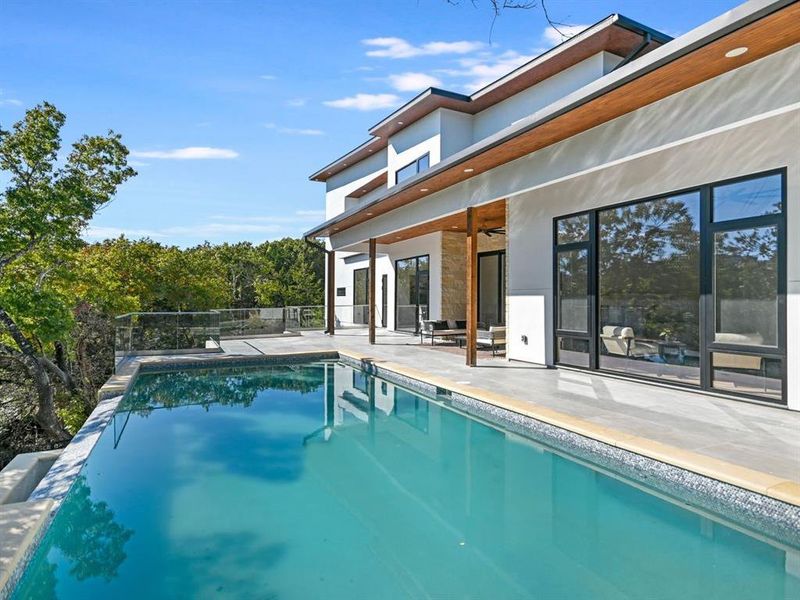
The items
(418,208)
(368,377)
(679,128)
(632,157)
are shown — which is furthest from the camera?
(418,208)

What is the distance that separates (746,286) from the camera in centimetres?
585

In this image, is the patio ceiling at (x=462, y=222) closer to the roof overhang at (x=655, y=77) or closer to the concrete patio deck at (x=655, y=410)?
the roof overhang at (x=655, y=77)

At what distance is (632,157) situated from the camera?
588cm

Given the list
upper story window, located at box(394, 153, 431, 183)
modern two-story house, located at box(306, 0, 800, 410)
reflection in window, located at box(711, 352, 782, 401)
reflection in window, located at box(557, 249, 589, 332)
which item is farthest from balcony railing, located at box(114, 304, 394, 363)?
reflection in window, located at box(711, 352, 782, 401)

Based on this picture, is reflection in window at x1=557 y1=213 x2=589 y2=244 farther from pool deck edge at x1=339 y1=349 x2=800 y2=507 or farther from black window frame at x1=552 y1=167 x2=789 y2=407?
pool deck edge at x1=339 y1=349 x2=800 y2=507

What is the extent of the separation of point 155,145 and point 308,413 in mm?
9963

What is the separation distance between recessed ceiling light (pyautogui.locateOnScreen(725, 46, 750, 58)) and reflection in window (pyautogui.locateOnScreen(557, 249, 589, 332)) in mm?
3950

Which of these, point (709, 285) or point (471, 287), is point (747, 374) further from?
point (471, 287)

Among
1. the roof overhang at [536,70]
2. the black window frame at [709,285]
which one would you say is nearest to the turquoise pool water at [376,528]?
the black window frame at [709,285]

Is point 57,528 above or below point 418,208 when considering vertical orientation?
below

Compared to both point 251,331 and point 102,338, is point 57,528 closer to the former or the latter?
point 102,338

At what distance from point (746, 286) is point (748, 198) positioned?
1.05 meters

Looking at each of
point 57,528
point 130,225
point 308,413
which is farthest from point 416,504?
point 130,225

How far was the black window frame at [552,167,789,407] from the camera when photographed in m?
5.46
